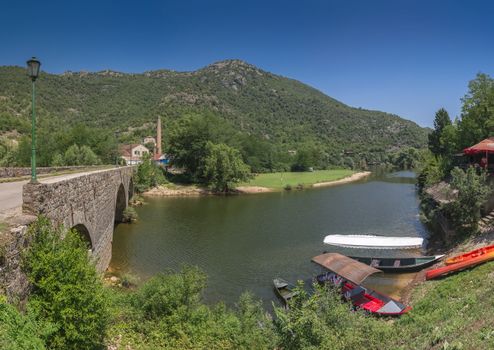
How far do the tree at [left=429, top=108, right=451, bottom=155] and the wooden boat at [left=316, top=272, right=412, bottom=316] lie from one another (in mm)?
46395

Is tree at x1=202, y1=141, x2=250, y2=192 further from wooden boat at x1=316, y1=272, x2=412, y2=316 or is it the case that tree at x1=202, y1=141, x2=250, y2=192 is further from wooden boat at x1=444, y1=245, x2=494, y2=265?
wooden boat at x1=444, y1=245, x2=494, y2=265

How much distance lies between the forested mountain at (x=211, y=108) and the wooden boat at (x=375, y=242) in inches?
2740

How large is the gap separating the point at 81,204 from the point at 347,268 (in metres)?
13.2

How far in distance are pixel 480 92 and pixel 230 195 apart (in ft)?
121

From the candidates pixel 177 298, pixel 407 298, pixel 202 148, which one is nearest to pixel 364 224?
pixel 407 298

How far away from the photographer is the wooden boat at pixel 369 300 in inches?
582

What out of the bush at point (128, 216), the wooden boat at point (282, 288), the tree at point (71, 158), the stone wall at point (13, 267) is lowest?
the wooden boat at point (282, 288)

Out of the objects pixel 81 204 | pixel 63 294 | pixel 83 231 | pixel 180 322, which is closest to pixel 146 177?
pixel 83 231

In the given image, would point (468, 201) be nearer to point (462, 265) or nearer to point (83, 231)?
point (462, 265)

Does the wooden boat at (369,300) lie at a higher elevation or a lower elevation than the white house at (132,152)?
lower

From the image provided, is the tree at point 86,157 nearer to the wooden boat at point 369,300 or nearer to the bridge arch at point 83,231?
the bridge arch at point 83,231

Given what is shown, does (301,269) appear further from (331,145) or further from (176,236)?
(331,145)

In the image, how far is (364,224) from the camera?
34.1m

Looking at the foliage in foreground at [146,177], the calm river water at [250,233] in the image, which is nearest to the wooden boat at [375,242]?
the calm river water at [250,233]
